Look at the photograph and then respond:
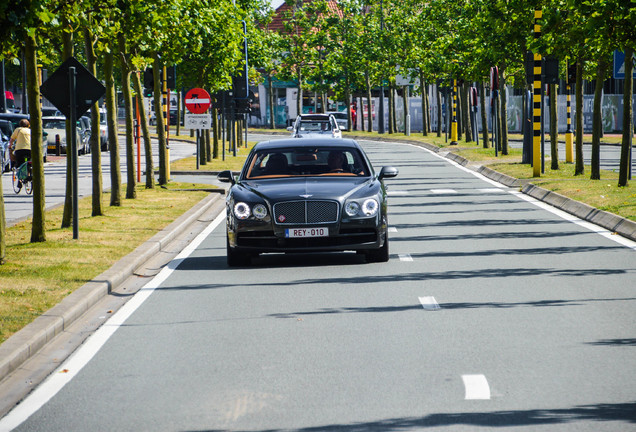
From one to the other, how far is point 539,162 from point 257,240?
15819 mm

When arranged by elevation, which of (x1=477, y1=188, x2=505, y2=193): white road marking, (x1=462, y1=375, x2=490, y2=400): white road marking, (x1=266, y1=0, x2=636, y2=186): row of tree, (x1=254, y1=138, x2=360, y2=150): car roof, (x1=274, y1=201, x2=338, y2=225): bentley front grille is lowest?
(x1=462, y1=375, x2=490, y2=400): white road marking

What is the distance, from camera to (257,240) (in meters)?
13.4

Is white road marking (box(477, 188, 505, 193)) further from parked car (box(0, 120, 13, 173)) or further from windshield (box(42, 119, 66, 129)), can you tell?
windshield (box(42, 119, 66, 129))

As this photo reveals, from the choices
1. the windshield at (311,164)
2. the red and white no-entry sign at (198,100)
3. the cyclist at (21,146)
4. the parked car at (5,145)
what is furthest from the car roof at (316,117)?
the windshield at (311,164)

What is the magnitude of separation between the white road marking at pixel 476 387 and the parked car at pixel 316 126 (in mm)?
34625

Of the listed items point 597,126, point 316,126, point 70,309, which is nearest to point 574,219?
point 597,126

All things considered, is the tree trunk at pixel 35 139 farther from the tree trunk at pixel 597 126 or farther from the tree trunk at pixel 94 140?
the tree trunk at pixel 597 126

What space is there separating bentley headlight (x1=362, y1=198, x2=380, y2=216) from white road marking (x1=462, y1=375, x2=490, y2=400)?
19.7ft

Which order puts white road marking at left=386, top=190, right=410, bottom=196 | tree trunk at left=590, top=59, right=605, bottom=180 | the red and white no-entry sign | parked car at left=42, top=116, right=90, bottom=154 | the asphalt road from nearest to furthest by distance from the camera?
the asphalt road → tree trunk at left=590, top=59, right=605, bottom=180 → white road marking at left=386, top=190, right=410, bottom=196 → the red and white no-entry sign → parked car at left=42, top=116, right=90, bottom=154

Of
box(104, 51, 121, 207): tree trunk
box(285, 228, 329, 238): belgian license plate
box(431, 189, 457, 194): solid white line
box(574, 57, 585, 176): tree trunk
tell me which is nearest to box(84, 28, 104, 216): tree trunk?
box(104, 51, 121, 207): tree trunk

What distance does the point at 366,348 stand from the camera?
8398 mm

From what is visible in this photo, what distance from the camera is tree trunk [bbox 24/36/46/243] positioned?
595 inches

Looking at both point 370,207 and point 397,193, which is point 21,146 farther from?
point 370,207

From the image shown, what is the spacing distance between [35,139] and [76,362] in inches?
290
